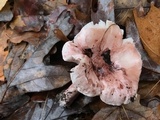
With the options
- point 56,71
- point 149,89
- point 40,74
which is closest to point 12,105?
point 40,74

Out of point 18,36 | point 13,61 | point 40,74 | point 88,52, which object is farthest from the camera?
point 18,36

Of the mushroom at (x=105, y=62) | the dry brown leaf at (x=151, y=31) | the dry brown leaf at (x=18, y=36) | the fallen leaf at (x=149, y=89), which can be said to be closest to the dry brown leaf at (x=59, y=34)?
the dry brown leaf at (x=18, y=36)

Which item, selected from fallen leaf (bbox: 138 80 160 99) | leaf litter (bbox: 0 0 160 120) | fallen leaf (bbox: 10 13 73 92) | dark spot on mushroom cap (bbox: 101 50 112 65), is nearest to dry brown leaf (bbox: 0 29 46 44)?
leaf litter (bbox: 0 0 160 120)

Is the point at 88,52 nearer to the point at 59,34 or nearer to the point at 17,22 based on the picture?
the point at 59,34

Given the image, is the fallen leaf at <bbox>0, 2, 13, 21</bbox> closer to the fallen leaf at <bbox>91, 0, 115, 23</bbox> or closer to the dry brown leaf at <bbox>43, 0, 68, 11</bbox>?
the dry brown leaf at <bbox>43, 0, 68, 11</bbox>

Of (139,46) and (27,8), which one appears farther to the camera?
(27,8)

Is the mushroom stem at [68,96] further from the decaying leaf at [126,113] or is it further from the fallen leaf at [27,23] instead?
the fallen leaf at [27,23]

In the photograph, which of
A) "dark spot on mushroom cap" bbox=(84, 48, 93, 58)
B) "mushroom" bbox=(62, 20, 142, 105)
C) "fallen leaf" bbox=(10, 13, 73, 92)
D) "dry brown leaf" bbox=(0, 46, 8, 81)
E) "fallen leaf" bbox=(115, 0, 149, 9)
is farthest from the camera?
"fallen leaf" bbox=(115, 0, 149, 9)
